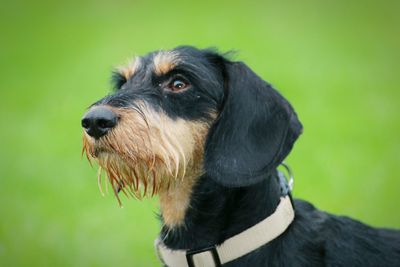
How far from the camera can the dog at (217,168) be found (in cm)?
365

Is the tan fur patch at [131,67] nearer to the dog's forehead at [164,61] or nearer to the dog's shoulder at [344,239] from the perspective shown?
the dog's forehead at [164,61]

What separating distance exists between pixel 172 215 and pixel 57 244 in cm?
307

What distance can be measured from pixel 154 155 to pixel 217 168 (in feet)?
1.37

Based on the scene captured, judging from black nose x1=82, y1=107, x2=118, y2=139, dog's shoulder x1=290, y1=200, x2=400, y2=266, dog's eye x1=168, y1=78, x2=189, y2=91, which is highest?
dog's eye x1=168, y1=78, x2=189, y2=91

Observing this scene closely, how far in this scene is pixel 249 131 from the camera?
389cm

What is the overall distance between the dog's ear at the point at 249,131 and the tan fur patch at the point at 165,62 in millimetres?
455

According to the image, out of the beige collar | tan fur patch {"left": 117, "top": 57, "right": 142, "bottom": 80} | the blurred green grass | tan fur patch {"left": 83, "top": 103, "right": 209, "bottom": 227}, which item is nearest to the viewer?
the beige collar

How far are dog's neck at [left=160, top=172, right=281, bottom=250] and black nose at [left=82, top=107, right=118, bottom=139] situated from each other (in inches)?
29.7

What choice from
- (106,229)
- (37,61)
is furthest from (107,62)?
(106,229)

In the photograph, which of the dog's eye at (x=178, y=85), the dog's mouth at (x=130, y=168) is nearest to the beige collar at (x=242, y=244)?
the dog's mouth at (x=130, y=168)

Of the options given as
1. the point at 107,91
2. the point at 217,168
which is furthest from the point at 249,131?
the point at 107,91

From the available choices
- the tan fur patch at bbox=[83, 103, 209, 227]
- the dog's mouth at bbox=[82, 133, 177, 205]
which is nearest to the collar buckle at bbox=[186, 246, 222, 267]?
the tan fur patch at bbox=[83, 103, 209, 227]

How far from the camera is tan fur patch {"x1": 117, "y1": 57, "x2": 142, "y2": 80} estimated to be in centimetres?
445

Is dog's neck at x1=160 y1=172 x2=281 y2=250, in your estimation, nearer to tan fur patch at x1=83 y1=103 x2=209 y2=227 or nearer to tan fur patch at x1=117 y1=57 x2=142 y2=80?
tan fur patch at x1=83 y1=103 x2=209 y2=227
